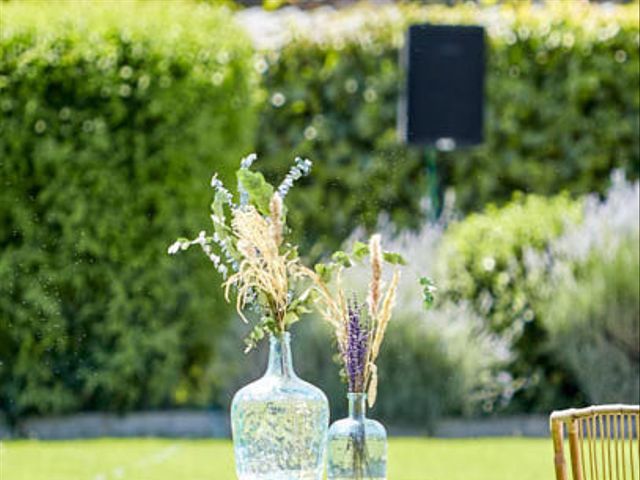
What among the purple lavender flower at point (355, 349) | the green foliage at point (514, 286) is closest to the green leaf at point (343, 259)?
the purple lavender flower at point (355, 349)

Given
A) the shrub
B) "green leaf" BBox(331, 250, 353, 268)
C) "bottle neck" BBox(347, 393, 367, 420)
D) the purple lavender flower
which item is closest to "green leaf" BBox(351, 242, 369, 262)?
"green leaf" BBox(331, 250, 353, 268)

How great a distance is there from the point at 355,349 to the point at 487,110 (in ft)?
24.3

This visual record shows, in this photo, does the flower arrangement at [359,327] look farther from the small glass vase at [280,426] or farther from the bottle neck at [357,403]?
the small glass vase at [280,426]

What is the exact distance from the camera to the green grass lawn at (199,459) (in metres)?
7.17

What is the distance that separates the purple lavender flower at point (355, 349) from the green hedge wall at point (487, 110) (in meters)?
7.08

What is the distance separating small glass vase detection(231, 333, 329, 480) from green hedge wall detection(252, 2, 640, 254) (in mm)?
6998

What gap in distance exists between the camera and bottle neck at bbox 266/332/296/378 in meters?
3.30

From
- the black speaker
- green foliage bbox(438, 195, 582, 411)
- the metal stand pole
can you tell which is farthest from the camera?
the metal stand pole

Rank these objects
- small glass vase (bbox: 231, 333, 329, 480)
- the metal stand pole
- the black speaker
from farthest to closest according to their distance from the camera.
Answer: the metal stand pole < the black speaker < small glass vase (bbox: 231, 333, 329, 480)

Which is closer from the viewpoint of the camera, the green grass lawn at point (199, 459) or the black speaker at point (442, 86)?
the green grass lawn at point (199, 459)

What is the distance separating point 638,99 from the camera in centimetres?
1040

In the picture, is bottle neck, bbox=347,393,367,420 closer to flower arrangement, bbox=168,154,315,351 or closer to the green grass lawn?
flower arrangement, bbox=168,154,315,351

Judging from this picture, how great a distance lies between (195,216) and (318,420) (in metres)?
5.82

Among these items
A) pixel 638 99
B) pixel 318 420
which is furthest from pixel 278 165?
pixel 318 420
